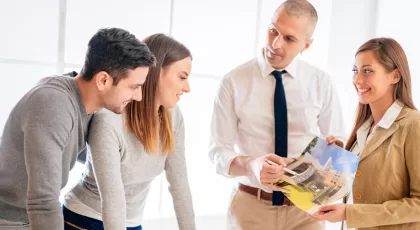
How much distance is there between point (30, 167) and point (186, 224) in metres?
0.71

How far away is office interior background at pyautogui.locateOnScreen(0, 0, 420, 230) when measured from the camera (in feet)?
9.12

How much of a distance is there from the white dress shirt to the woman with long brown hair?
1.14 ft

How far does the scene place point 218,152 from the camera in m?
2.22

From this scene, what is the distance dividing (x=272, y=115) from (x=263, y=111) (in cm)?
4

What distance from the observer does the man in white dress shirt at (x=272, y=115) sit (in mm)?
2109

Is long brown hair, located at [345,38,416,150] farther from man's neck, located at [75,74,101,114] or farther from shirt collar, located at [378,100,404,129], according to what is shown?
man's neck, located at [75,74,101,114]

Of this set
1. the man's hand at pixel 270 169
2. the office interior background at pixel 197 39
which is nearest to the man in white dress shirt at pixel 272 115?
the man's hand at pixel 270 169

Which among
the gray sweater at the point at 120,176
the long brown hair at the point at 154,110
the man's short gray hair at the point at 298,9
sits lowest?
the gray sweater at the point at 120,176

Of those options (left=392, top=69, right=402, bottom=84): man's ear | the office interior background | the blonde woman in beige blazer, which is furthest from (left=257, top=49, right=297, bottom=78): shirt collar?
the office interior background

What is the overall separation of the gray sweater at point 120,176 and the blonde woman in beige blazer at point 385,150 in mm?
541

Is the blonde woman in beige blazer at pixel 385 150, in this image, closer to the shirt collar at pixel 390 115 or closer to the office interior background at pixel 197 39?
the shirt collar at pixel 390 115

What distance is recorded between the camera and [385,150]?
6.16ft

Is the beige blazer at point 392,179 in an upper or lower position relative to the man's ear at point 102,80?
lower

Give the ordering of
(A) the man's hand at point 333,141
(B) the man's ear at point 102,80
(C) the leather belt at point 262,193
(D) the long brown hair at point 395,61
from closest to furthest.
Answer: (B) the man's ear at point 102,80
(D) the long brown hair at point 395,61
(A) the man's hand at point 333,141
(C) the leather belt at point 262,193
